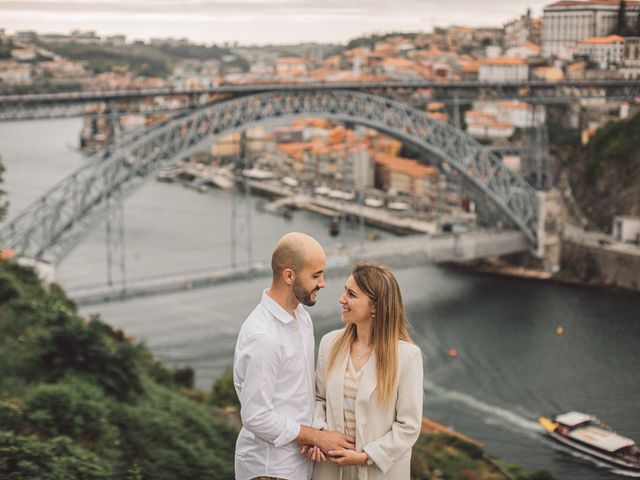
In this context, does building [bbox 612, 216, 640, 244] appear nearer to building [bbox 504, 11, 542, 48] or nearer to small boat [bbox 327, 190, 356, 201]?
building [bbox 504, 11, 542, 48]

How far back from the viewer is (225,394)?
427cm

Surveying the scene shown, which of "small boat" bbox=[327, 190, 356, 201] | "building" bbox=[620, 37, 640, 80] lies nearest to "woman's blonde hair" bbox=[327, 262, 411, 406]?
"building" bbox=[620, 37, 640, 80]

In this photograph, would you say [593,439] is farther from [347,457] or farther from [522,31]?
[522,31]

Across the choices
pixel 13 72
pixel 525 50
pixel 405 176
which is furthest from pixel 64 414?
pixel 405 176

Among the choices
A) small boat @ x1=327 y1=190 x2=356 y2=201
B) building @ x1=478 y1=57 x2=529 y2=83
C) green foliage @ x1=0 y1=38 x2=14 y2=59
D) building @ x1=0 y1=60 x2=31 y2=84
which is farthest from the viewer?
small boat @ x1=327 y1=190 x2=356 y2=201

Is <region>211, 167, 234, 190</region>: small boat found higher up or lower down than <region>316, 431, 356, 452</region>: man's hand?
lower down

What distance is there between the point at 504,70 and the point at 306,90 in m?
2.40

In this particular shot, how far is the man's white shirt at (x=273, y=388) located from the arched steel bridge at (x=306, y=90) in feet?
18.4

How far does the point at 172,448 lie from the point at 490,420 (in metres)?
3.44

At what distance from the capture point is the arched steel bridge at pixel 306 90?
21.9ft

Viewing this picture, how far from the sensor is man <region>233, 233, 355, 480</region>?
3.34ft

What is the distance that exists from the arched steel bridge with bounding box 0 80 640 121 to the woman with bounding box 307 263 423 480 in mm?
5628

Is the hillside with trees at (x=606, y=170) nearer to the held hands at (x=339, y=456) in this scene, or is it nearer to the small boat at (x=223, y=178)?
the small boat at (x=223, y=178)

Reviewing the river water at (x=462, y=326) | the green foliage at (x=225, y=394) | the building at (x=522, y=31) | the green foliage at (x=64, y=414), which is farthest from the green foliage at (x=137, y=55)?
the green foliage at (x=64, y=414)
